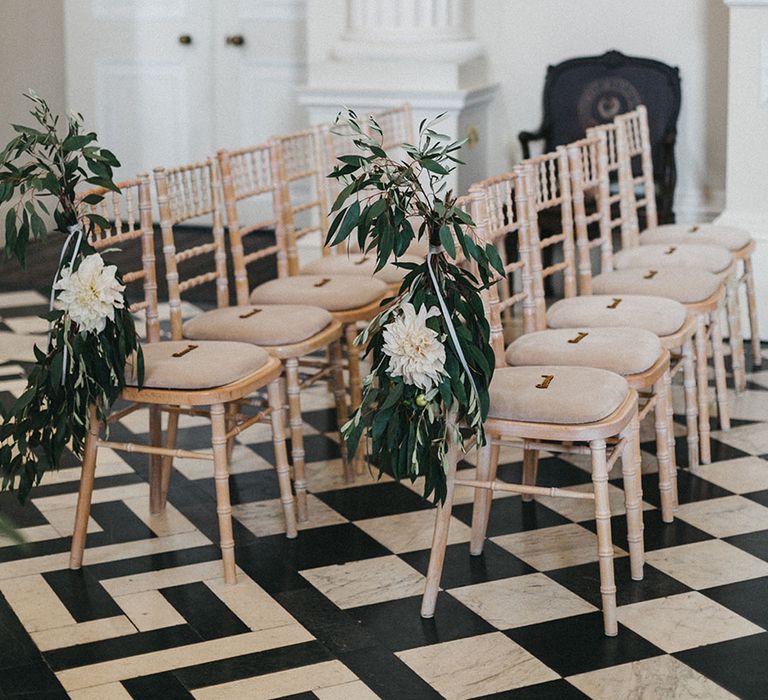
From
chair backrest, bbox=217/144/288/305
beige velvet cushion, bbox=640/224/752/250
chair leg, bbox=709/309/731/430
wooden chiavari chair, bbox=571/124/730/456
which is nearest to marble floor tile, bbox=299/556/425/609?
chair backrest, bbox=217/144/288/305

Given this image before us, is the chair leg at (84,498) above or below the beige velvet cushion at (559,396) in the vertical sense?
below

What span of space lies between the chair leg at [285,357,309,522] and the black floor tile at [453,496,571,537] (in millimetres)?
432

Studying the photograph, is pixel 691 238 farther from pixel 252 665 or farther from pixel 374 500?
pixel 252 665

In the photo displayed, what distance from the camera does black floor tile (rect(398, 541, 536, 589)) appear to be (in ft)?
10.8

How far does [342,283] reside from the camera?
414cm

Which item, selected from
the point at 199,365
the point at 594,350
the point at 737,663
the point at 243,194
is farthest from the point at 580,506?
the point at 243,194

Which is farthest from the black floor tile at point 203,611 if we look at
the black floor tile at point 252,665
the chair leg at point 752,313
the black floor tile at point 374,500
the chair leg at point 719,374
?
the chair leg at point 752,313

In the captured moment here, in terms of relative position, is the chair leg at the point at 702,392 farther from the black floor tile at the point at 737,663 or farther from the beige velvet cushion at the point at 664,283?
the black floor tile at the point at 737,663

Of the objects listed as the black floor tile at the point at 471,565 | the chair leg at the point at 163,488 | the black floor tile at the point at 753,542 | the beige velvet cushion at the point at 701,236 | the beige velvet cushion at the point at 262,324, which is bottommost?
the black floor tile at the point at 471,565

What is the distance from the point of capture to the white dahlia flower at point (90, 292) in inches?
120

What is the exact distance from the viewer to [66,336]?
10.2 feet

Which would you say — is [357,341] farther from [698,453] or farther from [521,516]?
[698,453]

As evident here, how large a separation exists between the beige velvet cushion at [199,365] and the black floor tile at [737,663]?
1235 millimetres

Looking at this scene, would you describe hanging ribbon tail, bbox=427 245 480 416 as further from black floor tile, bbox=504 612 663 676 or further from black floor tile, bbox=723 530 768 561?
black floor tile, bbox=723 530 768 561
